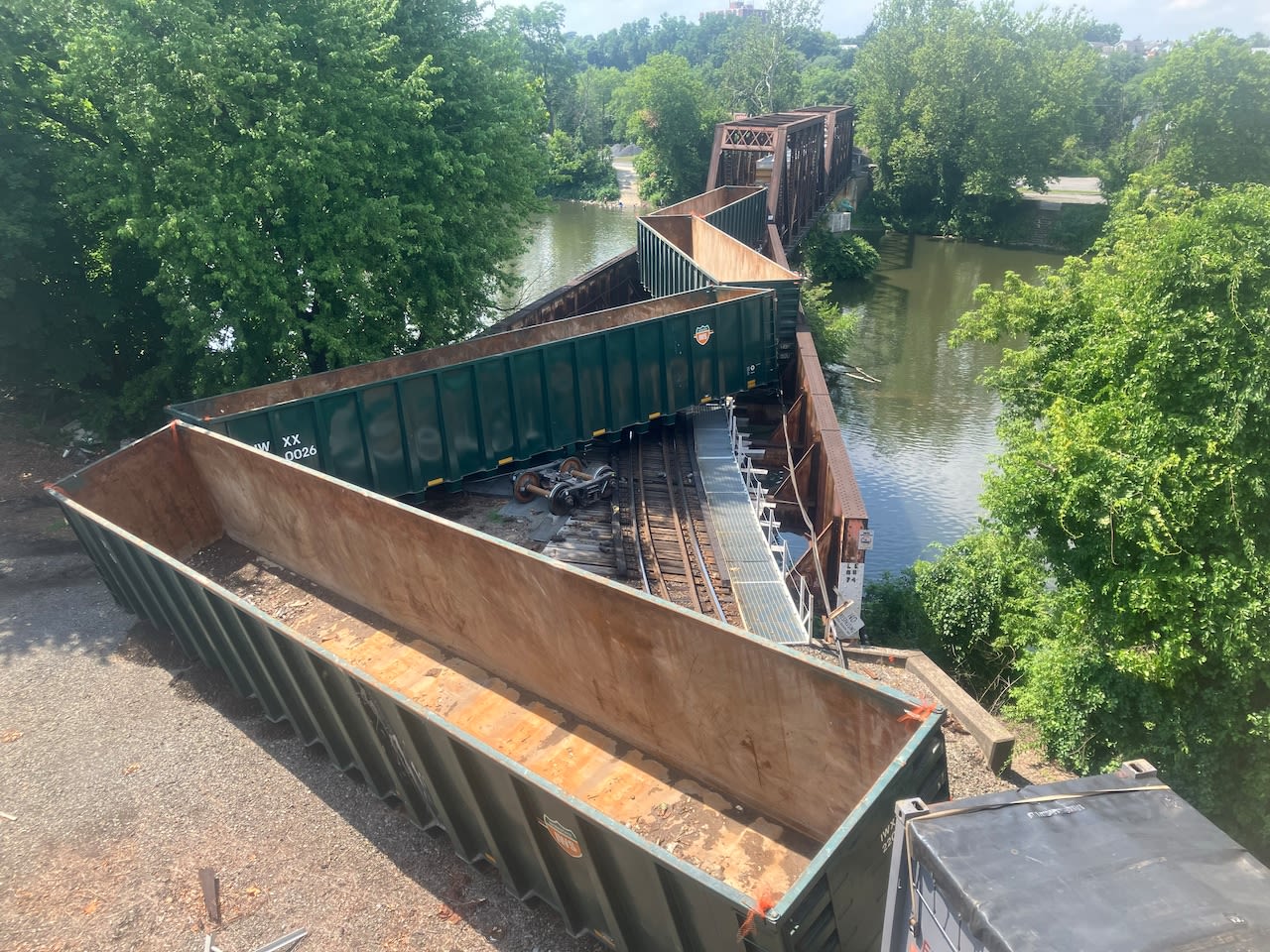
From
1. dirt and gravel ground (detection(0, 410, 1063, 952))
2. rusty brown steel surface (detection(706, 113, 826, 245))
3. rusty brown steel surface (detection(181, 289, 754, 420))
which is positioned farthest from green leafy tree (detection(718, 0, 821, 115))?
dirt and gravel ground (detection(0, 410, 1063, 952))

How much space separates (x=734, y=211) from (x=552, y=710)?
23.2m

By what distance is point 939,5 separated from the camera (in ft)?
175

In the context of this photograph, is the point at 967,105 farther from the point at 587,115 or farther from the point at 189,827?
the point at 189,827

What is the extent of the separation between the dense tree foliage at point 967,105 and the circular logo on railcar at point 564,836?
5132 centimetres

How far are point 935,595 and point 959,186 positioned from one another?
46508mm

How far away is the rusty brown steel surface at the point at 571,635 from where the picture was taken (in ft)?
18.2

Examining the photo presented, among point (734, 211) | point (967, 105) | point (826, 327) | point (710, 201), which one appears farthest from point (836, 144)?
point (826, 327)

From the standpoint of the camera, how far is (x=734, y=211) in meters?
27.2

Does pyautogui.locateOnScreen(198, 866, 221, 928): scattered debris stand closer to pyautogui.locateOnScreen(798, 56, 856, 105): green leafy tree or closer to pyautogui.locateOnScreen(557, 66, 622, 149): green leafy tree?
pyautogui.locateOnScreen(557, 66, 622, 149): green leafy tree

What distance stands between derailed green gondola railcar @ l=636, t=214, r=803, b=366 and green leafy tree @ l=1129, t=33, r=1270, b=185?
27.2 m

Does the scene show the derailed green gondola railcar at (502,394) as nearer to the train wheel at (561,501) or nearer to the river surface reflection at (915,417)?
the train wheel at (561,501)

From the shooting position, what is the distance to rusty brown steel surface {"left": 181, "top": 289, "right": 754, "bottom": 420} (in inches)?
435

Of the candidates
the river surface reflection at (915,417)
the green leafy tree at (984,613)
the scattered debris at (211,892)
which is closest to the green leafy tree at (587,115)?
the river surface reflection at (915,417)

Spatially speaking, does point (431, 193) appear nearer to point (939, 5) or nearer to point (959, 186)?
point (959, 186)
